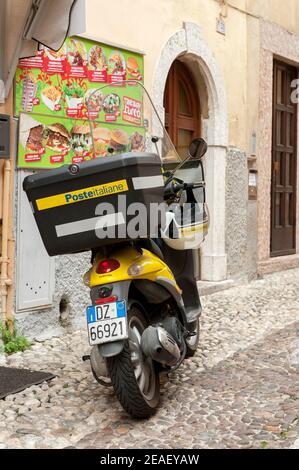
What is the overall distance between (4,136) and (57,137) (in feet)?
2.10

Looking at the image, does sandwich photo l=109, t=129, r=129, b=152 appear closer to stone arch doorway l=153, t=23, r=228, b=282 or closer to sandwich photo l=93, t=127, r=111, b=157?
sandwich photo l=93, t=127, r=111, b=157

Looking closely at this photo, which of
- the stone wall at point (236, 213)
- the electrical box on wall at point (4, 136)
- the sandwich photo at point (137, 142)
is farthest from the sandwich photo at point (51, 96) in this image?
the stone wall at point (236, 213)

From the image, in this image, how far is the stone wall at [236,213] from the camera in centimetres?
796

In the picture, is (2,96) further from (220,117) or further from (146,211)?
(220,117)

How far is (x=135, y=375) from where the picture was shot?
3193 mm

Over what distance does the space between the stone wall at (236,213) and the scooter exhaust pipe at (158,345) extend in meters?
4.67

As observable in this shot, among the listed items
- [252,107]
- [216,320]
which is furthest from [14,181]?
[252,107]

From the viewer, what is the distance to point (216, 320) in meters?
6.00

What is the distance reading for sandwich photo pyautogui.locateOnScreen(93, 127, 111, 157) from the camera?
4.59m

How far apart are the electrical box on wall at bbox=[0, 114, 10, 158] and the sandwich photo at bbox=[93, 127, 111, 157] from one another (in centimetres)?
65

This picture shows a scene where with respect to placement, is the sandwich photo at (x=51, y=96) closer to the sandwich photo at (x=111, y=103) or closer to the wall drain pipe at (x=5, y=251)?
the sandwich photo at (x=111, y=103)

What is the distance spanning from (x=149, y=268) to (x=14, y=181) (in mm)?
1979

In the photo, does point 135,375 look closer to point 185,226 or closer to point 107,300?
point 107,300

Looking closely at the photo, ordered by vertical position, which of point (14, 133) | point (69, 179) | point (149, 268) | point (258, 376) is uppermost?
point (14, 133)
